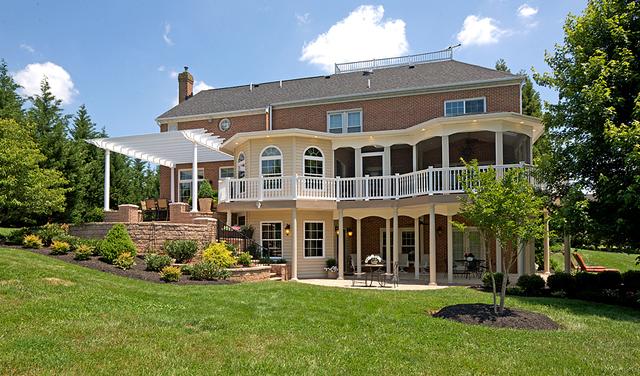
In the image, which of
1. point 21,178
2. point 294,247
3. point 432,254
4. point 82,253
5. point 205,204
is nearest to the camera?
point 82,253

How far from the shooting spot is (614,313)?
10.6 metres

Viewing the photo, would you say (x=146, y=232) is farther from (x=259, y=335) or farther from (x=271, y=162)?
(x=259, y=335)

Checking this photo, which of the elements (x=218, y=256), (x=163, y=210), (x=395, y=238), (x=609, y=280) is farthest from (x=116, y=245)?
(x=609, y=280)

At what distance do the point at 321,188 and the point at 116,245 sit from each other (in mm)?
7799

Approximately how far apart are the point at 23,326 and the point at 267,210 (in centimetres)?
1236

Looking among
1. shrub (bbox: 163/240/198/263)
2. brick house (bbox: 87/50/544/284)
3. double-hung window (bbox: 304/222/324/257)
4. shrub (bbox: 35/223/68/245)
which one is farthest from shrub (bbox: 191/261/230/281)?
double-hung window (bbox: 304/222/324/257)

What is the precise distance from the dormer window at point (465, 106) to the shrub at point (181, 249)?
12.0 meters

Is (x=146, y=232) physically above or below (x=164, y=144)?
below

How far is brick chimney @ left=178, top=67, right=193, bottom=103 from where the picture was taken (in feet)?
92.3

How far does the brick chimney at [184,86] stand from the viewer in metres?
28.1

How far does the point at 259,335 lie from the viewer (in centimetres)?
732

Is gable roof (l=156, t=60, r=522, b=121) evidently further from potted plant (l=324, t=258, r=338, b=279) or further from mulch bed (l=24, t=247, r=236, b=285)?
mulch bed (l=24, t=247, r=236, b=285)

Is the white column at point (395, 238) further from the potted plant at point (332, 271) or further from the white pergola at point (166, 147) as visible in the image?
the white pergola at point (166, 147)

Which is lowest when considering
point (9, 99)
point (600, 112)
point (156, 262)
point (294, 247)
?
point (156, 262)
